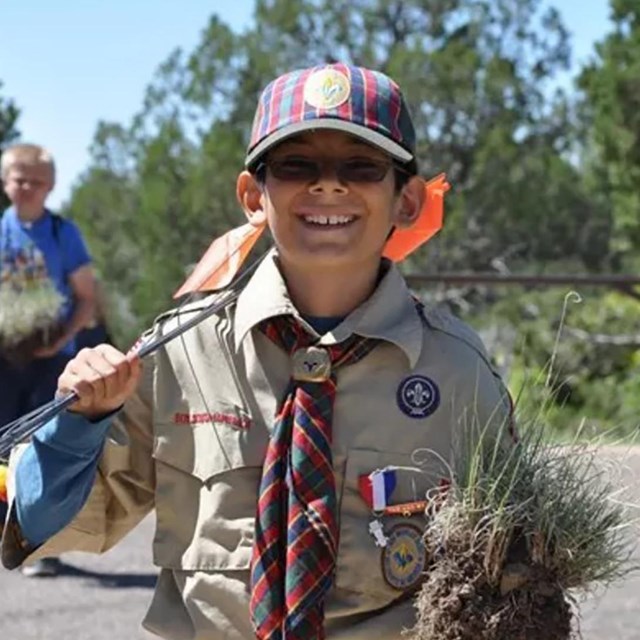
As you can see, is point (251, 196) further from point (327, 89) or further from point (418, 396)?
point (418, 396)

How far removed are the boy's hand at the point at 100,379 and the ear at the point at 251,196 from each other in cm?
40

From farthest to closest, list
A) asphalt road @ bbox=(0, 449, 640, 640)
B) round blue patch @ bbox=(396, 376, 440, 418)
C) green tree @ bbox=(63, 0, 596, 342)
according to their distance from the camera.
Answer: green tree @ bbox=(63, 0, 596, 342), asphalt road @ bbox=(0, 449, 640, 640), round blue patch @ bbox=(396, 376, 440, 418)

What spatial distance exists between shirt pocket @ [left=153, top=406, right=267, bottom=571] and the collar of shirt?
15cm

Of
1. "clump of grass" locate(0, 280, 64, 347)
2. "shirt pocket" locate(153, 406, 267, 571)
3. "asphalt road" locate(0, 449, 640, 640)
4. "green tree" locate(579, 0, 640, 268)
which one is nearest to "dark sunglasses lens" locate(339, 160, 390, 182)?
"shirt pocket" locate(153, 406, 267, 571)

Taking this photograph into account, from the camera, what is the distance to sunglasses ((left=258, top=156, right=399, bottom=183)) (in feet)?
7.53

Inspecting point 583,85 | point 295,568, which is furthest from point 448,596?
point 583,85

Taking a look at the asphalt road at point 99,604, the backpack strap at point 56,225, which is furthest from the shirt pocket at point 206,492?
the backpack strap at point 56,225

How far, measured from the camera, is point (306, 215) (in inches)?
90.5

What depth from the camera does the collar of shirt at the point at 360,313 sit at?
2293mm

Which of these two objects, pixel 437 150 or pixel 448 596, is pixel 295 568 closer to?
pixel 448 596

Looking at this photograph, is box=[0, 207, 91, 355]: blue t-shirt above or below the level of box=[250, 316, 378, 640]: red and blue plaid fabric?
above

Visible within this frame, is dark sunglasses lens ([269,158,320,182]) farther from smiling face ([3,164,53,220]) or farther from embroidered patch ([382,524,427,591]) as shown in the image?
smiling face ([3,164,53,220])

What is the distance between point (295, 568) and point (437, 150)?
35.0 meters

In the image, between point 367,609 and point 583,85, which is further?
point 583,85
